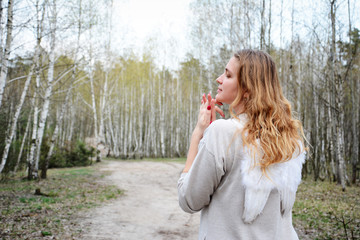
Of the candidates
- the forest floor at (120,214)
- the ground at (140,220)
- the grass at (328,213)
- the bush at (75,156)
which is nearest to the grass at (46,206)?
the forest floor at (120,214)

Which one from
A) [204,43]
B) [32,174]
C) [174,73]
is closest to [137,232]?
[32,174]

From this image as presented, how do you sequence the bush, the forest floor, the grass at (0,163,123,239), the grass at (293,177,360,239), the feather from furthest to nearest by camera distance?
the bush
the grass at (293,177,360,239)
the forest floor
the grass at (0,163,123,239)
the feather

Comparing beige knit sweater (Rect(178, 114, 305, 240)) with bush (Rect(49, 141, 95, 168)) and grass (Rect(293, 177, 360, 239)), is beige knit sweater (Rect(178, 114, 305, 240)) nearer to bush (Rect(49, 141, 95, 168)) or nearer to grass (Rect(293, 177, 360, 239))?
grass (Rect(293, 177, 360, 239))

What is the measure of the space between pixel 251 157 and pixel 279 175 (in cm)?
15

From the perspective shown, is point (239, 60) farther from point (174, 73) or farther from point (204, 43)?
point (174, 73)

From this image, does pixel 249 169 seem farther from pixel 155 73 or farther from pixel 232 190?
pixel 155 73

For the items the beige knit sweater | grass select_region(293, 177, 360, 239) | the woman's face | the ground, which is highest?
the woman's face

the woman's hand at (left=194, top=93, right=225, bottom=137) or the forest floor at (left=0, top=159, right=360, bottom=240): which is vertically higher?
the woman's hand at (left=194, top=93, right=225, bottom=137)

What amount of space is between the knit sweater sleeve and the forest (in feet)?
5.11

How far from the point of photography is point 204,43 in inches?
818

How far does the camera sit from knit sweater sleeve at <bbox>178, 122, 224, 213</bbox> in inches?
43.2

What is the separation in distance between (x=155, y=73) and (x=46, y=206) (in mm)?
23926

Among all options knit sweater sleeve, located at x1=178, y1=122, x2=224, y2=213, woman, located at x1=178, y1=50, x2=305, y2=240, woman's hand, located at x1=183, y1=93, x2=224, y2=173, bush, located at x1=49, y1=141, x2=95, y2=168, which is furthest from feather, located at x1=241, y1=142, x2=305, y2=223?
bush, located at x1=49, y1=141, x2=95, y2=168

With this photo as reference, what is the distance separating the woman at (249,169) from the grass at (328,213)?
9.56 feet
